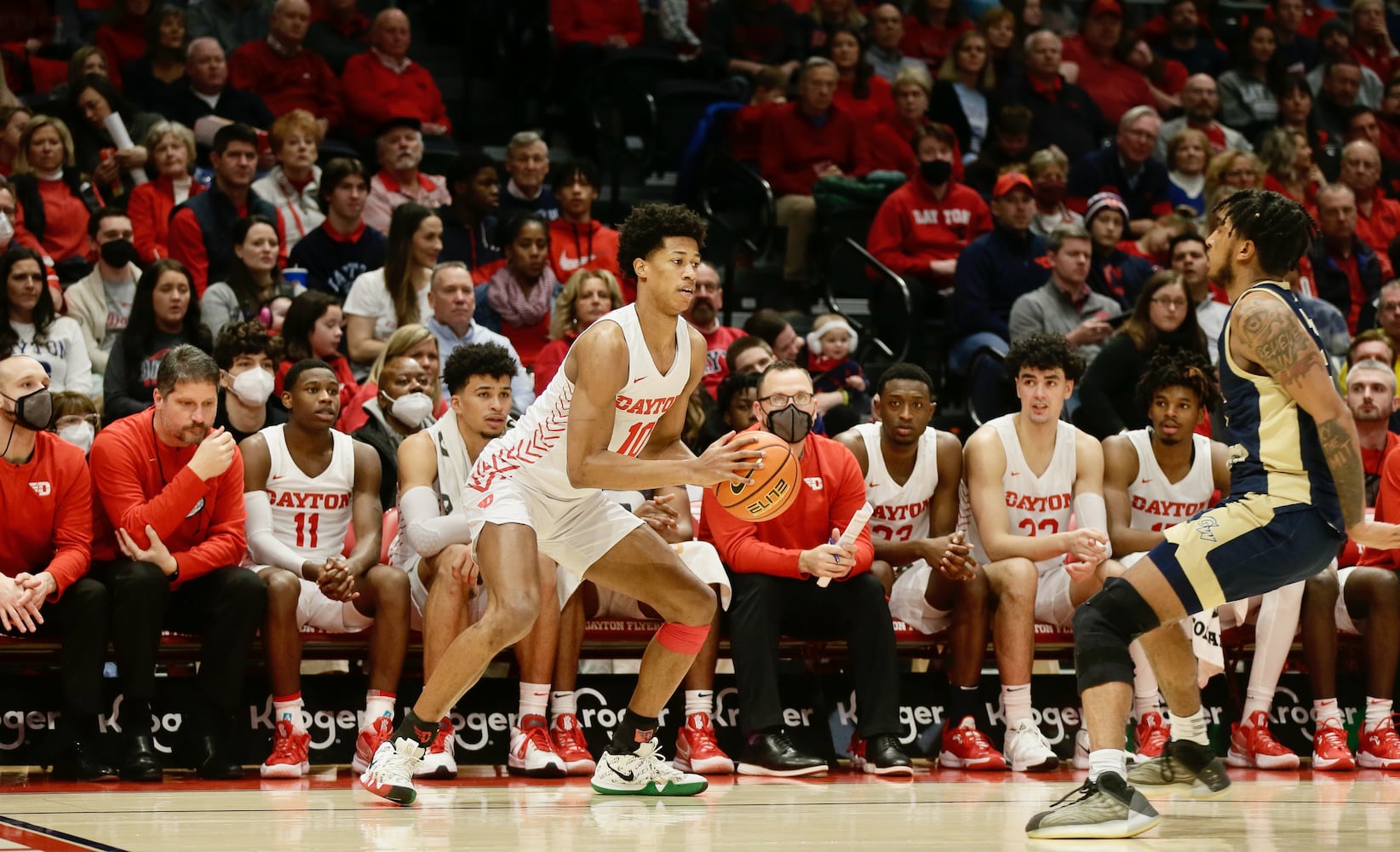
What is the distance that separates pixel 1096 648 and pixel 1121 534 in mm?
2654

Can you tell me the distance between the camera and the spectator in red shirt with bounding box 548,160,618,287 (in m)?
9.58

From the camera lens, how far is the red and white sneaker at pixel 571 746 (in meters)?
6.50

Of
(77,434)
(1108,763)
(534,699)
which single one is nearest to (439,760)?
(534,699)

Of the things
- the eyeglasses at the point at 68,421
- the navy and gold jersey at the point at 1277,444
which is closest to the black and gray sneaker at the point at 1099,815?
the navy and gold jersey at the point at 1277,444

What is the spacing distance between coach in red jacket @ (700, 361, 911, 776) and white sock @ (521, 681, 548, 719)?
0.78 m

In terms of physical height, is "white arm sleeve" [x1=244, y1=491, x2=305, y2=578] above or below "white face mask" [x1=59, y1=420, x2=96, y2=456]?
below

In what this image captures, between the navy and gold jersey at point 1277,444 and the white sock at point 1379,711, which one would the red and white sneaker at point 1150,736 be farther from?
the navy and gold jersey at point 1277,444

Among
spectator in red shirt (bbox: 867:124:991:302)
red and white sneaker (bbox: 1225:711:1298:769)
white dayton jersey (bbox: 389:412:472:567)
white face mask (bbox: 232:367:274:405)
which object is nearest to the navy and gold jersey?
red and white sneaker (bbox: 1225:711:1298:769)

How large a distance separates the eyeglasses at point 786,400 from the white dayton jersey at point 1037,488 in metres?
1.01

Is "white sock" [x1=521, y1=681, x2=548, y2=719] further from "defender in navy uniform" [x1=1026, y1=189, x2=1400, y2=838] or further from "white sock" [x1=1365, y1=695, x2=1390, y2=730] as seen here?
"white sock" [x1=1365, y1=695, x2=1390, y2=730]

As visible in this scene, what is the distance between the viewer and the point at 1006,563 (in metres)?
6.88

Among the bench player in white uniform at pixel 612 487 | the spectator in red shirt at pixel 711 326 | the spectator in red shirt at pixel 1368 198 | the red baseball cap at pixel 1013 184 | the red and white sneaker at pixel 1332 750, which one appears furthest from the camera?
the spectator in red shirt at pixel 1368 198

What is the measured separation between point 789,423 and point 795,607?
31.0 inches

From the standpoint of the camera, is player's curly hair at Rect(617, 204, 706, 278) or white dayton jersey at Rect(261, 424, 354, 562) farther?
white dayton jersey at Rect(261, 424, 354, 562)
